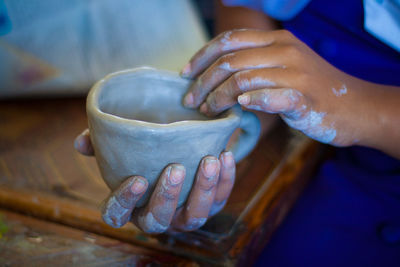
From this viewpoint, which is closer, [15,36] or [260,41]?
[260,41]

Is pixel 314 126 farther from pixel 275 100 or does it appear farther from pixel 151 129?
pixel 151 129

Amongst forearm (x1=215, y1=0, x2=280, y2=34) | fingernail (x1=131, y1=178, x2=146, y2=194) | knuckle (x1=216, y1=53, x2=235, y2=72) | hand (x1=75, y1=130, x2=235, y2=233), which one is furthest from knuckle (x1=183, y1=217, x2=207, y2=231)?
forearm (x1=215, y1=0, x2=280, y2=34)

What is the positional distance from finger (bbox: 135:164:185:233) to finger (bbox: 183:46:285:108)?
0.13m

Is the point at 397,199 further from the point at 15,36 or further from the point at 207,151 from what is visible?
the point at 15,36

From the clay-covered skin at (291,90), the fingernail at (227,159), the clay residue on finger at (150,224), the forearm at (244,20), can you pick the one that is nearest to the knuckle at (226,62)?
the clay-covered skin at (291,90)

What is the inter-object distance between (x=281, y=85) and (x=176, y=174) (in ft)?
0.55

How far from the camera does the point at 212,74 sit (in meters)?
0.48

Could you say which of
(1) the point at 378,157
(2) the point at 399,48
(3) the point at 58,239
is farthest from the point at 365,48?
(3) the point at 58,239

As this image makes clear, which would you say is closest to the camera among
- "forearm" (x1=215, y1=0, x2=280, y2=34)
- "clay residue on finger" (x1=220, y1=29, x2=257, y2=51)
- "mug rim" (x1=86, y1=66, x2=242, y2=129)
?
"mug rim" (x1=86, y1=66, x2=242, y2=129)

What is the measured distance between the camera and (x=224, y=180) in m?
0.50

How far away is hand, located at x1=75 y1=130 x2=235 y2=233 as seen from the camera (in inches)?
16.8

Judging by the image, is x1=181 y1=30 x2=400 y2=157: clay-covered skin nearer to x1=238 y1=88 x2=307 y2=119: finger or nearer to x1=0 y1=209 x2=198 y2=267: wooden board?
x1=238 y1=88 x2=307 y2=119: finger

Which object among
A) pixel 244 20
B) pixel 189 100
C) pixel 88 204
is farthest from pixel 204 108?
pixel 244 20

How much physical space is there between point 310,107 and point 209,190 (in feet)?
0.55
